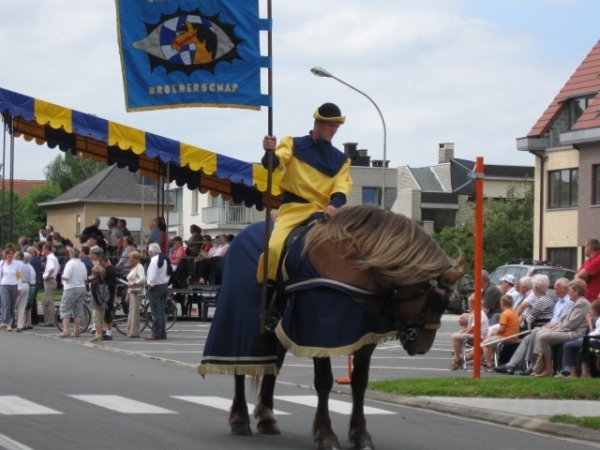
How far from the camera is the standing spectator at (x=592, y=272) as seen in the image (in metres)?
17.8

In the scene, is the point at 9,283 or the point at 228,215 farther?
the point at 228,215

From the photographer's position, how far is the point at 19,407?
1120 cm

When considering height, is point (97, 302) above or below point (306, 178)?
below

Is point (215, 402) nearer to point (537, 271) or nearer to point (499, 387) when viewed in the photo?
point (499, 387)

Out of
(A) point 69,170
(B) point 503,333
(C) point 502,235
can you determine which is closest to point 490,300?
(B) point 503,333

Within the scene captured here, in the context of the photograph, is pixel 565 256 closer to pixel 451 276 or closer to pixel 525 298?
pixel 525 298

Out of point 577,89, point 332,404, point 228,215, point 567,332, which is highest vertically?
point 577,89

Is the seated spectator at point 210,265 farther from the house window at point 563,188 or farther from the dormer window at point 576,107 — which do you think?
the dormer window at point 576,107

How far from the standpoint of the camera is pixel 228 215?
82562 millimetres

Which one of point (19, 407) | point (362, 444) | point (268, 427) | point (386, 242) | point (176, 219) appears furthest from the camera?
point (176, 219)

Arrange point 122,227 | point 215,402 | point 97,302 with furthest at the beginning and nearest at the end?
point 122,227 → point 97,302 → point 215,402

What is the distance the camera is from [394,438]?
999 cm

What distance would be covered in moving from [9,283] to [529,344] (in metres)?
12.8

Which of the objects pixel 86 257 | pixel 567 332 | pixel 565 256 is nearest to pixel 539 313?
pixel 567 332
